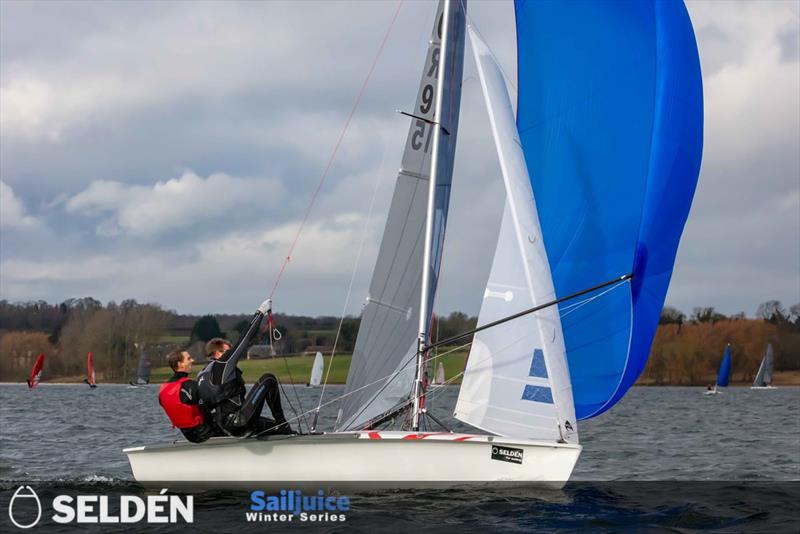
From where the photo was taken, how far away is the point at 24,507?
887cm

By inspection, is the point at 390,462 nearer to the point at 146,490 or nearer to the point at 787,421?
the point at 146,490

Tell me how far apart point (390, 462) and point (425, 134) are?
13.7ft

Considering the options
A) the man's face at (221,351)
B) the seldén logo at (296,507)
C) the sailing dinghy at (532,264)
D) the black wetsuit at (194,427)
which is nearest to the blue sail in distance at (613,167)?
the sailing dinghy at (532,264)

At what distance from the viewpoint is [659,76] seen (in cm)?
1027

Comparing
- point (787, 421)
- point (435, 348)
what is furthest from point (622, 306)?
point (787, 421)

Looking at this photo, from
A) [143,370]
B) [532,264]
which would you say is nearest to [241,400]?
[532,264]

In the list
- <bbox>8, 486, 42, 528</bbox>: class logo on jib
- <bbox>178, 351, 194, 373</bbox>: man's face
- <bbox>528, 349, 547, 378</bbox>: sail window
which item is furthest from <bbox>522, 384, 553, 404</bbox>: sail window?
<bbox>8, 486, 42, 528</bbox>: class logo on jib

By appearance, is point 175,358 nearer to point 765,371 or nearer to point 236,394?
point 236,394

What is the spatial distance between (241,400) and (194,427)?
0.56 meters

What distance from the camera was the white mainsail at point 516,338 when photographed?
31.7ft

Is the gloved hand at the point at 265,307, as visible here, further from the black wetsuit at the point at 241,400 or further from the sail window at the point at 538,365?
the sail window at the point at 538,365

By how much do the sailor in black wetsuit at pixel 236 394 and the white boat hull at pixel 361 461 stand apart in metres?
0.18

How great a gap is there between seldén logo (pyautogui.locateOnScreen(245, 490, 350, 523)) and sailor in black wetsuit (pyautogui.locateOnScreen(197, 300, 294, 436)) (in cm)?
69

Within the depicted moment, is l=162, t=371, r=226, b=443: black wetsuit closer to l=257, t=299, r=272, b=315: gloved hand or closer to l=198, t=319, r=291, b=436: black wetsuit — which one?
l=198, t=319, r=291, b=436: black wetsuit
